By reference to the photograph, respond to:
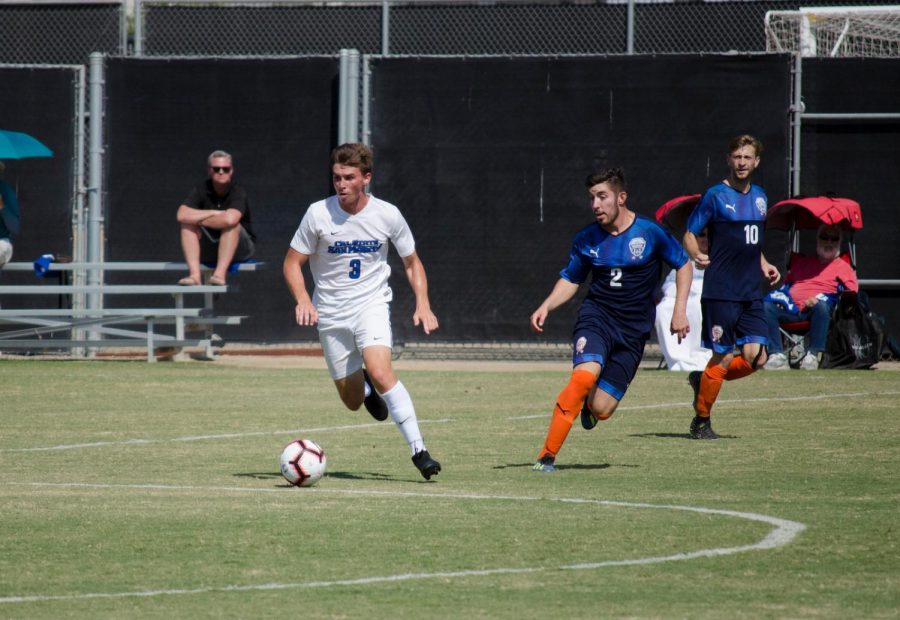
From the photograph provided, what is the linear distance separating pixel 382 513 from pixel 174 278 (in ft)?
41.1

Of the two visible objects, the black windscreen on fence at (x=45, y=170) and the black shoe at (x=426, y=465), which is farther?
the black windscreen on fence at (x=45, y=170)

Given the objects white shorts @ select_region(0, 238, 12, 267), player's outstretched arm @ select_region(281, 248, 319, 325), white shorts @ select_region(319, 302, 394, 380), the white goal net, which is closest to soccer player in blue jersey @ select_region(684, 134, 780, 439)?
white shorts @ select_region(319, 302, 394, 380)

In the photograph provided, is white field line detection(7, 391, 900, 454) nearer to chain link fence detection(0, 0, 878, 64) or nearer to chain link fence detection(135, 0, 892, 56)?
chain link fence detection(0, 0, 878, 64)

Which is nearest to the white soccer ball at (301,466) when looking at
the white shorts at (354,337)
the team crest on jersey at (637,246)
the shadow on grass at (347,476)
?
the shadow on grass at (347,476)

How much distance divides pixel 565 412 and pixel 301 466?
163cm

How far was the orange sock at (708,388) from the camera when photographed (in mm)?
10992

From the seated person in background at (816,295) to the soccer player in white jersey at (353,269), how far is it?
847 centimetres

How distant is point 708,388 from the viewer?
11.0 meters

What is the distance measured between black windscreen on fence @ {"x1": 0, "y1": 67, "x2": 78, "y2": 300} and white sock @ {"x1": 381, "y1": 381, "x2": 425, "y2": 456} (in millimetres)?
11454

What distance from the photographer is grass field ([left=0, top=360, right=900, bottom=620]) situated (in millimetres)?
5484

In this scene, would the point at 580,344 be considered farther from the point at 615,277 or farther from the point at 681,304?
the point at 681,304

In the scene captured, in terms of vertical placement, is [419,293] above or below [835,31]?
below

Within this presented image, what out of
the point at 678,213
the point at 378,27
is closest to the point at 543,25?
the point at 378,27

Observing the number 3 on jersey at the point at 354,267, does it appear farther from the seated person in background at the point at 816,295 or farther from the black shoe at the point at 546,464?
the seated person in background at the point at 816,295
